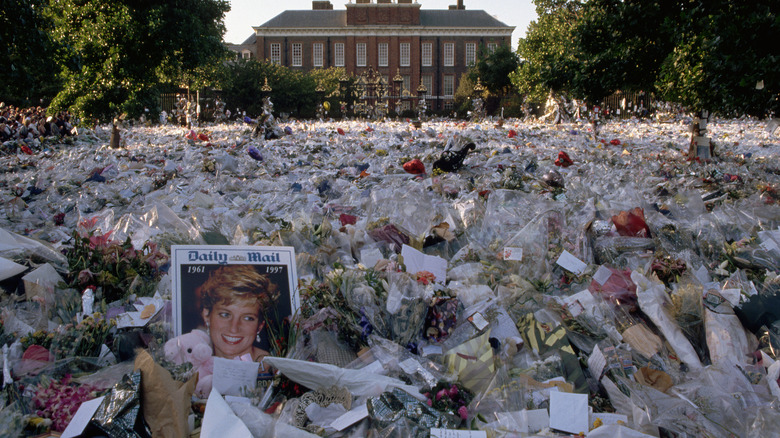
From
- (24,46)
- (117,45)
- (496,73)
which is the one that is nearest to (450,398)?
(24,46)

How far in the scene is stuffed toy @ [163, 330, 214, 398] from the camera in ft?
7.98

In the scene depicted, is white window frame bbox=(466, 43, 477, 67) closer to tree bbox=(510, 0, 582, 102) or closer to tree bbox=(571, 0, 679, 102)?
tree bbox=(510, 0, 582, 102)

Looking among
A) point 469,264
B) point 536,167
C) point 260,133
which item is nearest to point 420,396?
point 469,264

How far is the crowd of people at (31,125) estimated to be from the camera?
11688 mm

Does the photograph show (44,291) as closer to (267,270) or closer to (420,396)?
(267,270)

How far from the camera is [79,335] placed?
2.53 m

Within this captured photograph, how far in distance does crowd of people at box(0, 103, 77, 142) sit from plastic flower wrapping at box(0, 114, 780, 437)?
7380 mm

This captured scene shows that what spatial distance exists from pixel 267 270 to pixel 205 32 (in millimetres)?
11079

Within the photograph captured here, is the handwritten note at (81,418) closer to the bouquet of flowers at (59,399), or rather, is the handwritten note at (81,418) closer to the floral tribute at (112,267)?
the bouquet of flowers at (59,399)

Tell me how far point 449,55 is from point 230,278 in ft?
156

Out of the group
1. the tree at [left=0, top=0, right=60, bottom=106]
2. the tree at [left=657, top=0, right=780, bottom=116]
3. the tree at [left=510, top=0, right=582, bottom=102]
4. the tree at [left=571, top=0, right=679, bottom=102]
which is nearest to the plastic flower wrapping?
the tree at [left=657, top=0, right=780, bottom=116]

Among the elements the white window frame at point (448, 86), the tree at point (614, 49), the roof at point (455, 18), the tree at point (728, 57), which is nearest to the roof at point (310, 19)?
the roof at point (455, 18)

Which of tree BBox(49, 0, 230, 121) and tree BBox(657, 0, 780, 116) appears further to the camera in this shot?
tree BBox(49, 0, 230, 121)

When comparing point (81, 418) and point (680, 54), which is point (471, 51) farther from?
point (81, 418)
